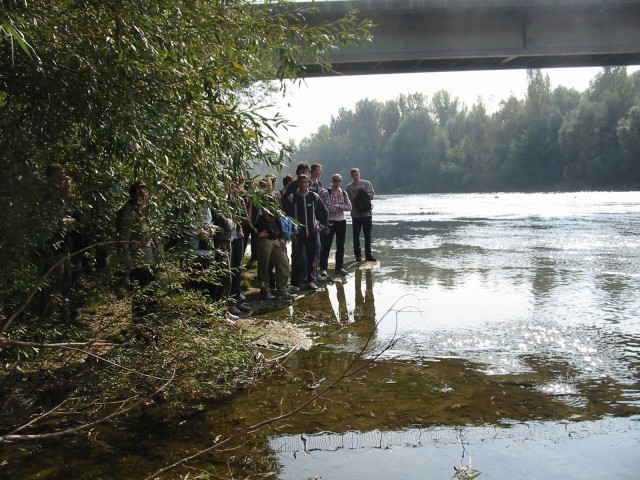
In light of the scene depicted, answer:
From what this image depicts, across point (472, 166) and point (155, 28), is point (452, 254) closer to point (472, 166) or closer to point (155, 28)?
point (155, 28)

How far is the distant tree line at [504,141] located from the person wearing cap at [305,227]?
60.1 m

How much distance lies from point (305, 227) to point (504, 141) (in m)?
90.2

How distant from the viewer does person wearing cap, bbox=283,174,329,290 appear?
1130 cm

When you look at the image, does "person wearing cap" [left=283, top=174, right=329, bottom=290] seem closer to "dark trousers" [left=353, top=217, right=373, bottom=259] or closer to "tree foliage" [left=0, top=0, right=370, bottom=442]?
"dark trousers" [left=353, top=217, right=373, bottom=259]

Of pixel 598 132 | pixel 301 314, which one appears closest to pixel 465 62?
pixel 301 314

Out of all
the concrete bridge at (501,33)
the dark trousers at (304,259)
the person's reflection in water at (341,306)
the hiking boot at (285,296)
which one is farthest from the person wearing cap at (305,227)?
the concrete bridge at (501,33)

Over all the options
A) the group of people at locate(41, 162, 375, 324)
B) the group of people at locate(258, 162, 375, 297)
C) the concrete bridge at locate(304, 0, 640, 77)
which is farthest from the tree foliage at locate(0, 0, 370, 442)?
the concrete bridge at locate(304, 0, 640, 77)

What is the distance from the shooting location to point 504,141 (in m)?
96.6

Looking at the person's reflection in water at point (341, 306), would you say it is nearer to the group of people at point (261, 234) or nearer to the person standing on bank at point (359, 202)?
the group of people at point (261, 234)

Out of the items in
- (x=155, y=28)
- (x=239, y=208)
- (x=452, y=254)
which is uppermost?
(x=155, y=28)

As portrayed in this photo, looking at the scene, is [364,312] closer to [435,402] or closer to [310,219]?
[310,219]

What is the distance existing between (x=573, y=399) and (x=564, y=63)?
2246cm

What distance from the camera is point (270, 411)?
5160 millimetres

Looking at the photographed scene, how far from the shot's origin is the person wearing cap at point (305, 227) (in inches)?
445
